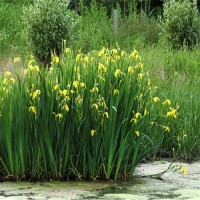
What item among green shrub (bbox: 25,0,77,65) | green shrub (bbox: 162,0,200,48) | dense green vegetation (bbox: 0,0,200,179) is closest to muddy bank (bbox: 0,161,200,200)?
dense green vegetation (bbox: 0,0,200,179)

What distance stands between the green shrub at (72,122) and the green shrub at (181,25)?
1003cm

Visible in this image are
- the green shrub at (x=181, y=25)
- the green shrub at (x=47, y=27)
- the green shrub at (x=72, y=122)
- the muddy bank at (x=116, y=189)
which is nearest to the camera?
the muddy bank at (x=116, y=189)

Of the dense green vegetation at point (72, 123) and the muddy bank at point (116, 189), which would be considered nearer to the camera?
the muddy bank at point (116, 189)

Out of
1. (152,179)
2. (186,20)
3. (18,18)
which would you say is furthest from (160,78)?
(18,18)

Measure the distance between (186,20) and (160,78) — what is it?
6.72m

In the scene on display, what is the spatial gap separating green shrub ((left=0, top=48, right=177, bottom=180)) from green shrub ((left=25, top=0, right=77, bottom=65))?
310 inches

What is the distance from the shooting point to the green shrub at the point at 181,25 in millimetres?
15516

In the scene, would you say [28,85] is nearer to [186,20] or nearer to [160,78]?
[160,78]

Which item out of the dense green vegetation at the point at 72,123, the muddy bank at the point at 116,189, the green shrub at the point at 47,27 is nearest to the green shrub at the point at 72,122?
the dense green vegetation at the point at 72,123

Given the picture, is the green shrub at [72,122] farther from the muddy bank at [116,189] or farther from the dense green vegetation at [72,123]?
the muddy bank at [116,189]

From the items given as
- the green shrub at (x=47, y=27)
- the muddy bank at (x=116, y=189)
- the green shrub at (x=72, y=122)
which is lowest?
the muddy bank at (x=116, y=189)

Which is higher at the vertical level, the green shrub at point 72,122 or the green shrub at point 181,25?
the green shrub at point 181,25

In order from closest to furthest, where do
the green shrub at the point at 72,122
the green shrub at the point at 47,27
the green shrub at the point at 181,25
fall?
the green shrub at the point at 72,122 < the green shrub at the point at 47,27 < the green shrub at the point at 181,25

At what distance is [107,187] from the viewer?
527 centimetres
